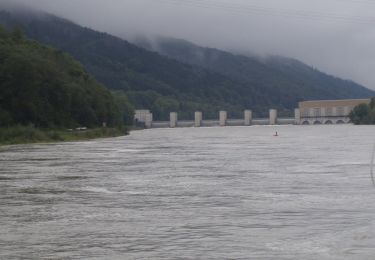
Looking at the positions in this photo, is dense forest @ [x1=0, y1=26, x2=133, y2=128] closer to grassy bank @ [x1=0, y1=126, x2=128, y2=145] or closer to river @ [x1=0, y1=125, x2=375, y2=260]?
grassy bank @ [x1=0, y1=126, x2=128, y2=145]

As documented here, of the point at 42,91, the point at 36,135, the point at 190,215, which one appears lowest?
the point at 36,135

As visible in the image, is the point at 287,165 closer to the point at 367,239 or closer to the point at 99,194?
the point at 99,194

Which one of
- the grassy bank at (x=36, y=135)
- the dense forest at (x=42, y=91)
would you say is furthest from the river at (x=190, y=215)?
the dense forest at (x=42, y=91)

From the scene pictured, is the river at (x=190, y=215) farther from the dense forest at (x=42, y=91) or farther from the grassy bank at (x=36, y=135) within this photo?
the dense forest at (x=42, y=91)

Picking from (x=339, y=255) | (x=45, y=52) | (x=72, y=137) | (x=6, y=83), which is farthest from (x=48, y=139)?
(x=339, y=255)

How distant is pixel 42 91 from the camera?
10994 centimetres

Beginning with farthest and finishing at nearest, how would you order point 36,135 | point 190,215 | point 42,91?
point 42,91, point 36,135, point 190,215

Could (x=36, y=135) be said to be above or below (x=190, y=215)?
below

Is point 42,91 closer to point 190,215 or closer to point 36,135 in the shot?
point 36,135

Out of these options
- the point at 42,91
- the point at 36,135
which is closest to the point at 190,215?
the point at 36,135

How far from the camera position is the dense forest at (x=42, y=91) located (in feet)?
337

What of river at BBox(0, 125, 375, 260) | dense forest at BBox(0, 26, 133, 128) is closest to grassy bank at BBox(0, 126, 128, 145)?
dense forest at BBox(0, 26, 133, 128)

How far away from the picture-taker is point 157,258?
45.7 feet

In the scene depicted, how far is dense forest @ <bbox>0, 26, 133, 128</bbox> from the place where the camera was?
102750 mm
